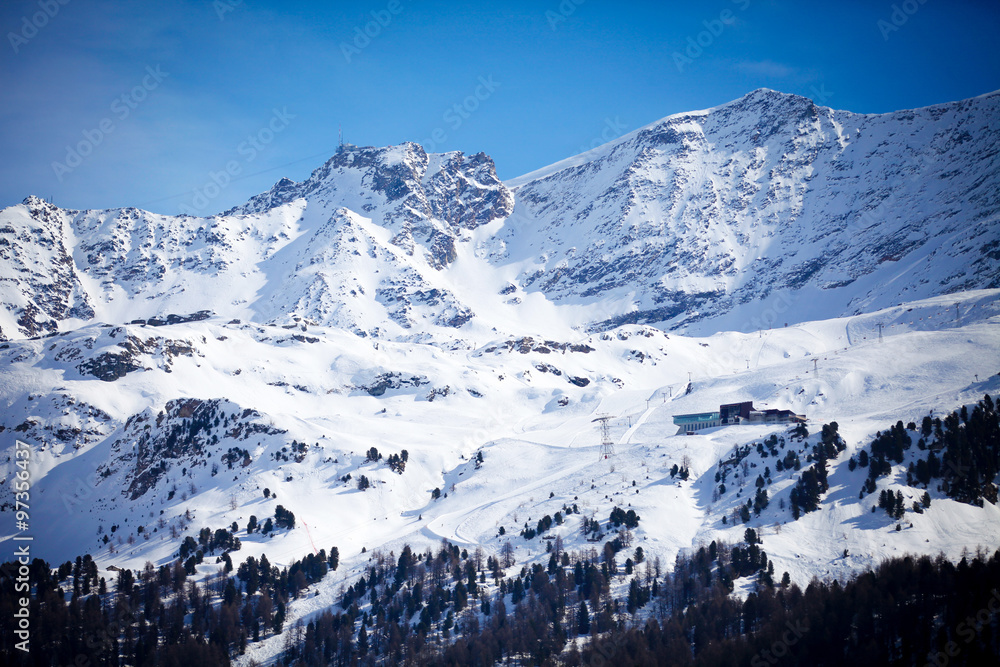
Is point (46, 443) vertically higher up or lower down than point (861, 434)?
higher up

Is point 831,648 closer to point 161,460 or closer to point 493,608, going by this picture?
point 493,608

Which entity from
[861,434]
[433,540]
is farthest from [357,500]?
[861,434]

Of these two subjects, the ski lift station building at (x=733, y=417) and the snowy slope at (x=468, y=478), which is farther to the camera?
the ski lift station building at (x=733, y=417)

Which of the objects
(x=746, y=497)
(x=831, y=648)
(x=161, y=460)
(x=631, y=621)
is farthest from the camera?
(x=161, y=460)

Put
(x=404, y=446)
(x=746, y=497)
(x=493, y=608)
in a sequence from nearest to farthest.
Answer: (x=493, y=608) → (x=746, y=497) → (x=404, y=446)

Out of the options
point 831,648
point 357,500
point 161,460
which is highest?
point 161,460

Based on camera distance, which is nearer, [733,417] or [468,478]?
[468,478]

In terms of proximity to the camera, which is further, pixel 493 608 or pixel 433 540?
pixel 433 540

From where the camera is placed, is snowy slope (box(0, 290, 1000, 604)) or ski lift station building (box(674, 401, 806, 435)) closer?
snowy slope (box(0, 290, 1000, 604))

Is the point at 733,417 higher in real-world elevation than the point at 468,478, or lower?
higher

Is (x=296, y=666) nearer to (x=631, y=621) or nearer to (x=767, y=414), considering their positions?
(x=631, y=621)
